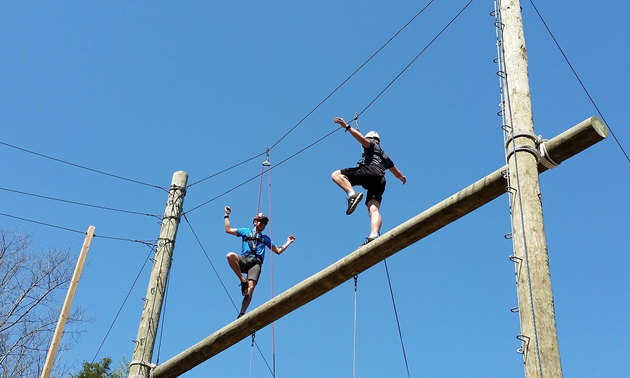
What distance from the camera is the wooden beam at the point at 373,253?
5777 millimetres

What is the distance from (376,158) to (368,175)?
1.08 ft

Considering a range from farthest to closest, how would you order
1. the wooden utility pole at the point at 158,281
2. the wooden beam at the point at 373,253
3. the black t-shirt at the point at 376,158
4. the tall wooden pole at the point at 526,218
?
the wooden utility pole at the point at 158,281, the black t-shirt at the point at 376,158, the wooden beam at the point at 373,253, the tall wooden pole at the point at 526,218

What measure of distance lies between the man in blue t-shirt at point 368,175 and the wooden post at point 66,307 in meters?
2.89

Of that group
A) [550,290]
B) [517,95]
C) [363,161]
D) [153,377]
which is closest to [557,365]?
[550,290]

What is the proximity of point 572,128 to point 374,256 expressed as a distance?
7.24 ft

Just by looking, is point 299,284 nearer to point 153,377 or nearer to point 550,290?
point 153,377

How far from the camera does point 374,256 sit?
7.07 meters

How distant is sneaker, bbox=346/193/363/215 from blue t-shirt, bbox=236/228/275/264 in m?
2.10

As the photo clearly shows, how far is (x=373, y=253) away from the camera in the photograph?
7.05m

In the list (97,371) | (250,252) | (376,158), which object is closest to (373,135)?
(376,158)

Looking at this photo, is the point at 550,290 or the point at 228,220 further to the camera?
the point at 228,220

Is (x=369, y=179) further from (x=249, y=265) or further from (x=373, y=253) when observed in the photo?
(x=249, y=265)

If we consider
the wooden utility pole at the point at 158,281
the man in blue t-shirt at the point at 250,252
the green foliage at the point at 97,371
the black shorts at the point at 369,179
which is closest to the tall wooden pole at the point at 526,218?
the black shorts at the point at 369,179

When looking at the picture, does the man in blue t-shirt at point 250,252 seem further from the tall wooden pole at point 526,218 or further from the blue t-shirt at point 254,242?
the tall wooden pole at point 526,218
